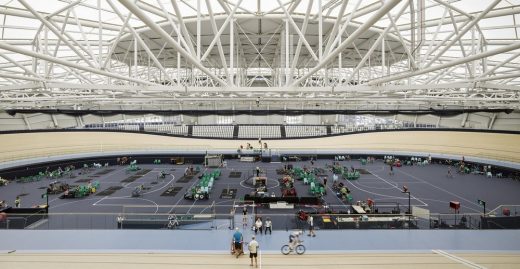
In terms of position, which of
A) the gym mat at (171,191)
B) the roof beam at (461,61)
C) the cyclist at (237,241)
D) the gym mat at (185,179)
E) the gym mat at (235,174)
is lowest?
the gym mat at (171,191)

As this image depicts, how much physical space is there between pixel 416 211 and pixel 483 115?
120 ft

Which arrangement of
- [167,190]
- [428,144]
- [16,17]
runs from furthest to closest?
[428,144]
[167,190]
[16,17]

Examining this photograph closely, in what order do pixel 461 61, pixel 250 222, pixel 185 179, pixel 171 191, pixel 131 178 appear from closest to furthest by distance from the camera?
pixel 461 61, pixel 250 222, pixel 171 191, pixel 185 179, pixel 131 178

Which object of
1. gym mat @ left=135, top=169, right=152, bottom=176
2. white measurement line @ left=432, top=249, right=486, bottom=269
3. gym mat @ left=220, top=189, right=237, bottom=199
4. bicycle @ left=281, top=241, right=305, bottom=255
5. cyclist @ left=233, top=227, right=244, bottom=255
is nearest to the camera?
white measurement line @ left=432, top=249, right=486, bottom=269

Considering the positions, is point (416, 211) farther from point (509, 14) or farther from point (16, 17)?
point (16, 17)

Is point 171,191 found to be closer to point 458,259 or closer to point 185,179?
point 185,179

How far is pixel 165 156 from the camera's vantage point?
39469 millimetres

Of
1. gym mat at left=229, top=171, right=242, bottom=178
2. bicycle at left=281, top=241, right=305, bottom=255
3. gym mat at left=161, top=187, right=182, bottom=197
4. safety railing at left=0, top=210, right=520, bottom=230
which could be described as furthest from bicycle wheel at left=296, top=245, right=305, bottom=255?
gym mat at left=229, top=171, right=242, bottom=178

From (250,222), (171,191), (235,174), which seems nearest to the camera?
(250,222)

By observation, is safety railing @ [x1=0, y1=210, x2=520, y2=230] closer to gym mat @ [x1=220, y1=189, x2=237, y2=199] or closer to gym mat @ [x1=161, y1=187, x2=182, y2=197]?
gym mat @ [x1=220, y1=189, x2=237, y2=199]

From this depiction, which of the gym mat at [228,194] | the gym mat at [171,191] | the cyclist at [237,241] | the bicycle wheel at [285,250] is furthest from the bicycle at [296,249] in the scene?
the gym mat at [171,191]

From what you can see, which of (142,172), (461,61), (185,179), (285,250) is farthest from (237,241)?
(142,172)

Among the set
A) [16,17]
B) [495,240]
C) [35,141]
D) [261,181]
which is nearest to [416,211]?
[495,240]

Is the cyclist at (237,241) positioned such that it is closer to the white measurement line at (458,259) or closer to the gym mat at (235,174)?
the white measurement line at (458,259)
